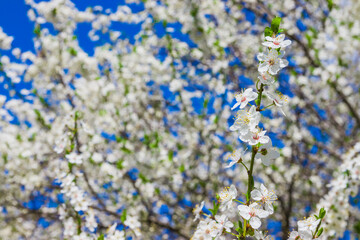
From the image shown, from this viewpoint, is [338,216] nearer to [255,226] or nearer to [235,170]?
[255,226]

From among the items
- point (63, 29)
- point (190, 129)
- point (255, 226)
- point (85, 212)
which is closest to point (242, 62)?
point (190, 129)

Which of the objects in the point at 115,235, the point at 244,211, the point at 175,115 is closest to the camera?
the point at 244,211

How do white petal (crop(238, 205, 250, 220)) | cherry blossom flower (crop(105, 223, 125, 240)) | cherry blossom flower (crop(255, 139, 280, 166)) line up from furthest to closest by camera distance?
cherry blossom flower (crop(105, 223, 125, 240)) < cherry blossom flower (crop(255, 139, 280, 166)) < white petal (crop(238, 205, 250, 220))

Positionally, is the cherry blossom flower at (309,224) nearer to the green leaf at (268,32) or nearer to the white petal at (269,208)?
the white petal at (269,208)

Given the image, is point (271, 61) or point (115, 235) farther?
point (115, 235)

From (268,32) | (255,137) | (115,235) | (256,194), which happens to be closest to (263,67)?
(268,32)

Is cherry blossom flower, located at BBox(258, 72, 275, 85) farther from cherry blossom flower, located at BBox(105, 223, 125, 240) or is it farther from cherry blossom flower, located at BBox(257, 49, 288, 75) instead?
cherry blossom flower, located at BBox(105, 223, 125, 240)

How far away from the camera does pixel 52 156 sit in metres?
6.20

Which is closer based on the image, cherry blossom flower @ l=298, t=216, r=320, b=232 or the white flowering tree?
cherry blossom flower @ l=298, t=216, r=320, b=232

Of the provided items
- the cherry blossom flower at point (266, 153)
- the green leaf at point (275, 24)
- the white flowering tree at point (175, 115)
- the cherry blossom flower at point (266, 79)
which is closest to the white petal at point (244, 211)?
the cherry blossom flower at point (266, 153)

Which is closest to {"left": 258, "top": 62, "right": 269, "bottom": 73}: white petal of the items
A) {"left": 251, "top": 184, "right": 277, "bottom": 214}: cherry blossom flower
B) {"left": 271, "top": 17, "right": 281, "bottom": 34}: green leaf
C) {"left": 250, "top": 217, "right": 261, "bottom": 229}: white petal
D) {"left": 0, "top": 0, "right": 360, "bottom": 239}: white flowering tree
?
{"left": 271, "top": 17, "right": 281, "bottom": 34}: green leaf

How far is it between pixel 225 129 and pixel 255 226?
4.60 metres

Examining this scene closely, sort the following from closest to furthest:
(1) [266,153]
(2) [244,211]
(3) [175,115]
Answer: (2) [244,211] < (1) [266,153] < (3) [175,115]

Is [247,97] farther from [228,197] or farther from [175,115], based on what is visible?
[175,115]
